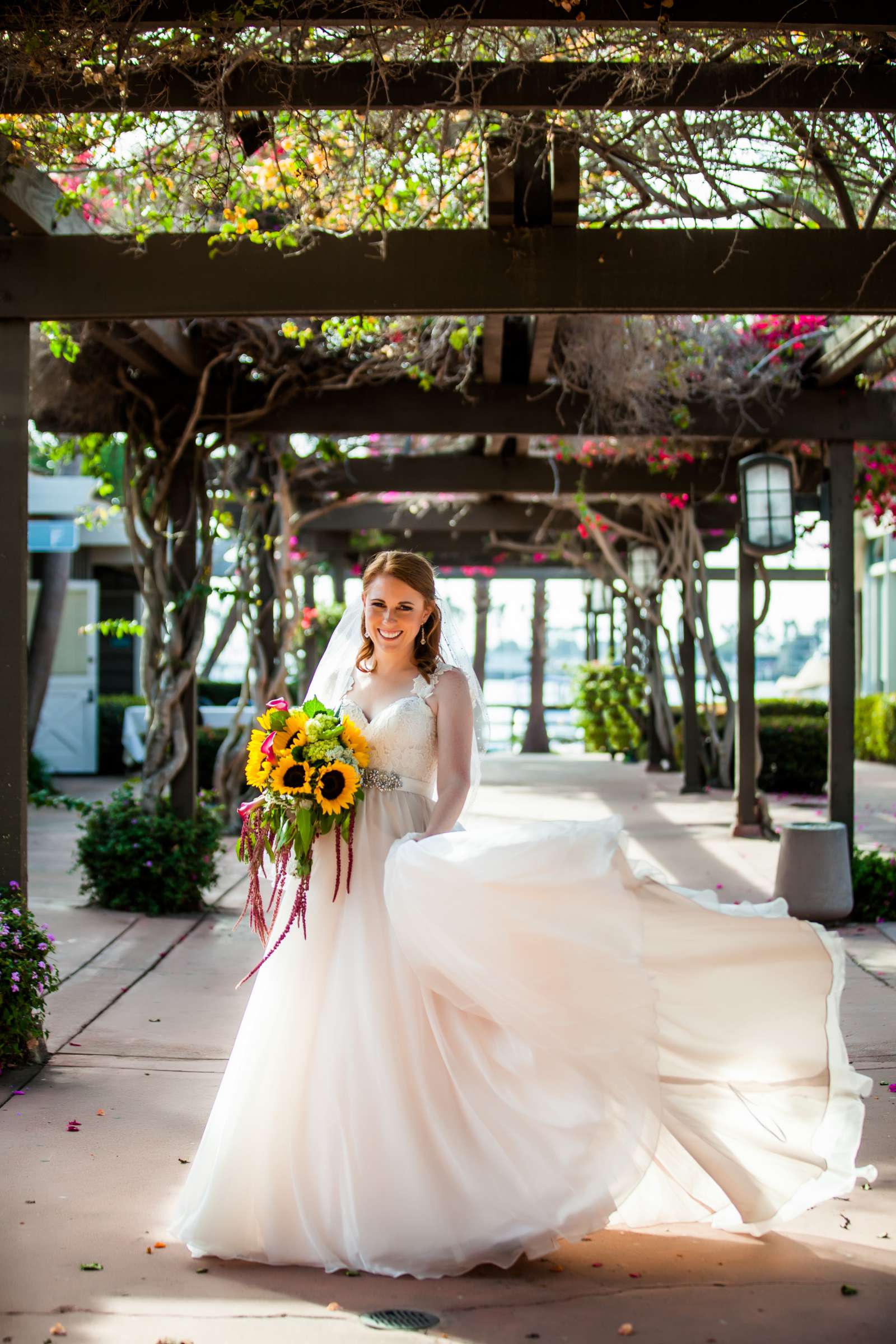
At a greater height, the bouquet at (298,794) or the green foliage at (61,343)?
the green foliage at (61,343)

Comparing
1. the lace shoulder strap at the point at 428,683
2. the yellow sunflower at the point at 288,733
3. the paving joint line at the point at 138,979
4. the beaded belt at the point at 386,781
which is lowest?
the paving joint line at the point at 138,979

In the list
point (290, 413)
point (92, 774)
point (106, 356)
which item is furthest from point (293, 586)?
point (92, 774)

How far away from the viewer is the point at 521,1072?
299 centimetres

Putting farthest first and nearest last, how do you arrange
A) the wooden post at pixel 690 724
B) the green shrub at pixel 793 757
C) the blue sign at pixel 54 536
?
the green shrub at pixel 793 757 < the wooden post at pixel 690 724 < the blue sign at pixel 54 536

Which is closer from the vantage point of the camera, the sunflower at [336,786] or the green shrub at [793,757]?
the sunflower at [336,786]

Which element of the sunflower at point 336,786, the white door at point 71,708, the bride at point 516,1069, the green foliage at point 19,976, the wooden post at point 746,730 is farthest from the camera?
the white door at point 71,708

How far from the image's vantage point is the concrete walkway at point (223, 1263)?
106 inches

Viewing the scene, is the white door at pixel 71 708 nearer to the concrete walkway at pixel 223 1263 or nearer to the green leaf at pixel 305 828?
the concrete walkway at pixel 223 1263

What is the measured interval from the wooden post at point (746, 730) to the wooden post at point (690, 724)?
2.97 meters

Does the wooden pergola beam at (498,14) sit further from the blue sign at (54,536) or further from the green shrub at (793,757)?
the green shrub at (793,757)

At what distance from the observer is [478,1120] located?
9.78 ft

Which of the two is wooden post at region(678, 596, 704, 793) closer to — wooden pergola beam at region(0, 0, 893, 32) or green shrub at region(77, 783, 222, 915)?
green shrub at region(77, 783, 222, 915)

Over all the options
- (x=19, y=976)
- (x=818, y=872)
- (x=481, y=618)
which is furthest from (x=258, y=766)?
(x=481, y=618)

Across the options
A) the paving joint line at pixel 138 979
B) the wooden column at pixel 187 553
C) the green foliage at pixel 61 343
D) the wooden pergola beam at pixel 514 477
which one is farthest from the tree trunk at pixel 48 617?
the green foliage at pixel 61 343
